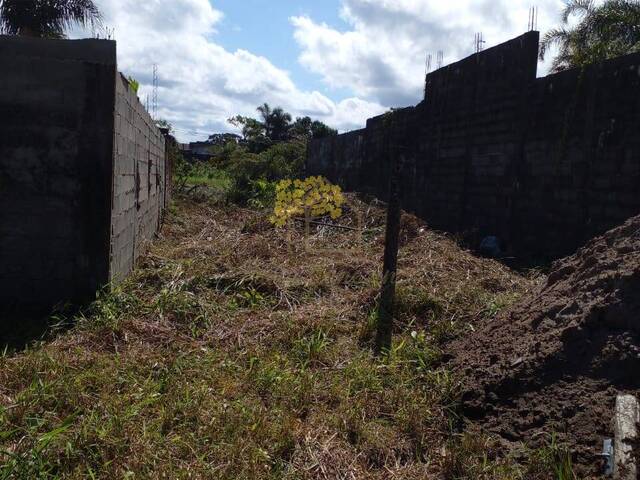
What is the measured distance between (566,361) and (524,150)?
585 centimetres

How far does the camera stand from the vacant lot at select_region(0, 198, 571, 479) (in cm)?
283

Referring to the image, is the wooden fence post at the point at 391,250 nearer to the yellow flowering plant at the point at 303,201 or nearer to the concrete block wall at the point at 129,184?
the concrete block wall at the point at 129,184

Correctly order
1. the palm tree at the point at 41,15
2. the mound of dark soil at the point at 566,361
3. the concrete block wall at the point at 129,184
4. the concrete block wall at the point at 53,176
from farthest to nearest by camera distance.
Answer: the palm tree at the point at 41,15, the concrete block wall at the point at 129,184, the concrete block wall at the point at 53,176, the mound of dark soil at the point at 566,361

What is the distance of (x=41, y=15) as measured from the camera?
54.3 feet

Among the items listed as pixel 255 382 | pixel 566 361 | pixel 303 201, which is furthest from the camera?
Result: pixel 303 201

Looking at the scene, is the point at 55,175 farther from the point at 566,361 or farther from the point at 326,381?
the point at 566,361

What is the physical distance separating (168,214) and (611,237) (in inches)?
387

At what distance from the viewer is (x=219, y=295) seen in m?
5.57

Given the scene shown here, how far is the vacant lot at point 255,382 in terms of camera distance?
9.27 feet

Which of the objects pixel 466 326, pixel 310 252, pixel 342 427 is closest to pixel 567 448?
pixel 342 427

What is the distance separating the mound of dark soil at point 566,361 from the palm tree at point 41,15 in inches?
618

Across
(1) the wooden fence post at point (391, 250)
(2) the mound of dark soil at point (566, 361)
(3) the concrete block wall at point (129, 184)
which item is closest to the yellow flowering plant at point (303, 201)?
(3) the concrete block wall at point (129, 184)

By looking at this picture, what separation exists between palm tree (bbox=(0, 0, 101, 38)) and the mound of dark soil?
51.5 feet

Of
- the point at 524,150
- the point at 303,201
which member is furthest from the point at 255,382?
the point at 524,150
